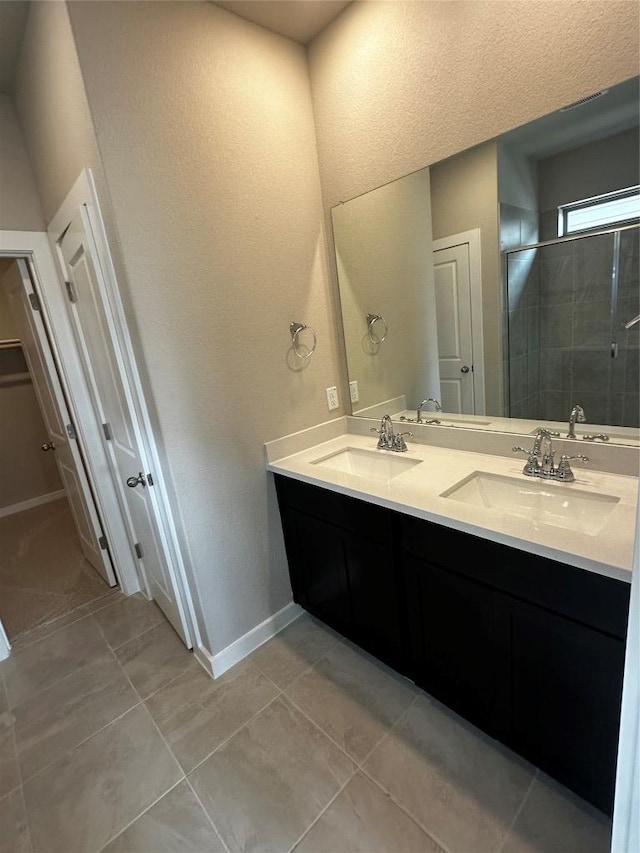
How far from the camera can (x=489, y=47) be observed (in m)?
1.29

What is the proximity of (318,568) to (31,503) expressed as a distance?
3.64 m

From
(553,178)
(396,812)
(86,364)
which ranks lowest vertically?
(396,812)

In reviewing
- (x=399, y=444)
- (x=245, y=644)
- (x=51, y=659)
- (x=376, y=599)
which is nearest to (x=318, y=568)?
(x=376, y=599)

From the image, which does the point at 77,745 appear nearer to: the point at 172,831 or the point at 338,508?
the point at 172,831

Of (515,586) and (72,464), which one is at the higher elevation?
(72,464)

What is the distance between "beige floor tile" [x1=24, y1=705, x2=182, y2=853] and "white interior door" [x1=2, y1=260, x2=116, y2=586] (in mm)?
1131

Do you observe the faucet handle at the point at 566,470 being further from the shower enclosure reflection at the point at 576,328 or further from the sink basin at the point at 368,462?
the sink basin at the point at 368,462

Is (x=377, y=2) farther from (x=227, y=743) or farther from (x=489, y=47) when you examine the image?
(x=227, y=743)

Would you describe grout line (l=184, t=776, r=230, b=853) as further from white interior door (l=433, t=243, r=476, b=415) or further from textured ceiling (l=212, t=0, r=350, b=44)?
textured ceiling (l=212, t=0, r=350, b=44)

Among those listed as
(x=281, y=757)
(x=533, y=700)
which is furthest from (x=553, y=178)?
(x=281, y=757)

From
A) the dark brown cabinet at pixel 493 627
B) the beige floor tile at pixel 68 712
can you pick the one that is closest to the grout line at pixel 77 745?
the beige floor tile at pixel 68 712

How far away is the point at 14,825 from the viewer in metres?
1.31

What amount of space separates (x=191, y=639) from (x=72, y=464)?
4.19 feet

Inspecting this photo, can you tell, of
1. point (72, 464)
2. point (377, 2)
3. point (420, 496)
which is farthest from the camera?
point (72, 464)
